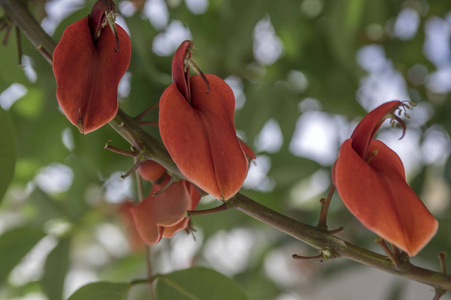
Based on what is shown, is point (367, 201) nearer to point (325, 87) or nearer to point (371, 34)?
point (325, 87)

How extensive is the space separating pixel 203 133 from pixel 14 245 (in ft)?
0.70

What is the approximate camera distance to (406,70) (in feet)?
2.23

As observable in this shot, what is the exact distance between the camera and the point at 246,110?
52 cm

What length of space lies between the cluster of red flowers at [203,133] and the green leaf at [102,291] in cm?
8

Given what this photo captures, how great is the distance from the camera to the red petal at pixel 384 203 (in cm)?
16

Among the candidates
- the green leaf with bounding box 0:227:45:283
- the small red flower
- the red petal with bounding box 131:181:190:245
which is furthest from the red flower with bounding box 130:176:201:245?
the small red flower

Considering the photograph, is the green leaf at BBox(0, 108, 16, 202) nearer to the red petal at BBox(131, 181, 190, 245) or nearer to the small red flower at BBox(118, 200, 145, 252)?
the red petal at BBox(131, 181, 190, 245)

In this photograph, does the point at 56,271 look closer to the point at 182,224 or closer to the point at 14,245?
the point at 14,245

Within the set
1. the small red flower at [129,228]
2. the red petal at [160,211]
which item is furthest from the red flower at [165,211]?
the small red flower at [129,228]

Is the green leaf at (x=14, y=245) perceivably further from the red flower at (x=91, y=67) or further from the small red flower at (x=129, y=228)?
the small red flower at (x=129, y=228)

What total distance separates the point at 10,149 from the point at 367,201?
0.16m

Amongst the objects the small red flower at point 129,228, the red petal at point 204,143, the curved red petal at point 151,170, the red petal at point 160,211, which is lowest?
the small red flower at point 129,228

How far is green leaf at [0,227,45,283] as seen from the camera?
321mm

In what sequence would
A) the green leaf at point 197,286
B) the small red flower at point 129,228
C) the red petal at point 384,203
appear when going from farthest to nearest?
the small red flower at point 129,228 → the green leaf at point 197,286 → the red petal at point 384,203
